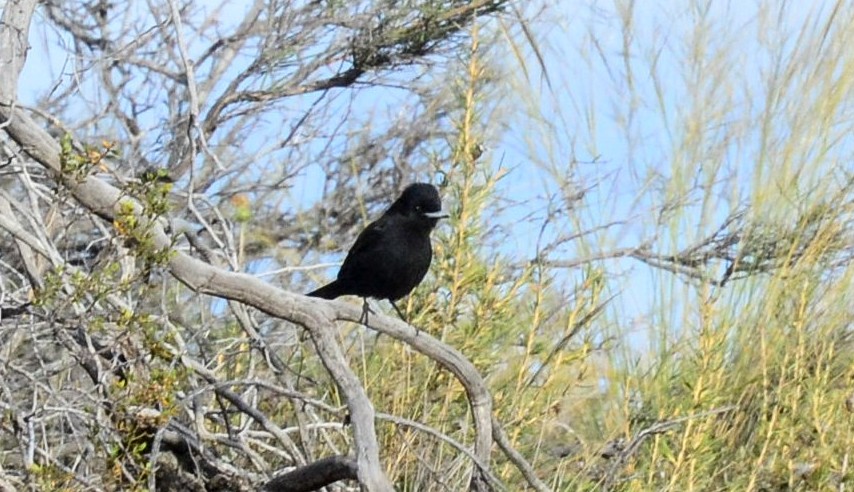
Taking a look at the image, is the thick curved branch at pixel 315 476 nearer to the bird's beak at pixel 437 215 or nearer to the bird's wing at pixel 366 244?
the bird's beak at pixel 437 215

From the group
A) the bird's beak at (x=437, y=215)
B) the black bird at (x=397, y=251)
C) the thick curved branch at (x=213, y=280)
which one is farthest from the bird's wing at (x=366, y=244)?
the thick curved branch at (x=213, y=280)

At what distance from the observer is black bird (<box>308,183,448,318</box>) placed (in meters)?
4.48

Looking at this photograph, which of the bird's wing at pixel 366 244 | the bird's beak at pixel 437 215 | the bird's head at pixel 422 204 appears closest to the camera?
the bird's beak at pixel 437 215

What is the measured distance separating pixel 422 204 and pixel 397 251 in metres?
0.16

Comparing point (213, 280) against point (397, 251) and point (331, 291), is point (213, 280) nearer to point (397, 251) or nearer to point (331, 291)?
point (397, 251)

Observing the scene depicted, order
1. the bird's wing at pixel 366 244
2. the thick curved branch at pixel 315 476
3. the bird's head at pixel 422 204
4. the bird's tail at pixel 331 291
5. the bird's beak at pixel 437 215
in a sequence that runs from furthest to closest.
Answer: the bird's tail at pixel 331 291
the bird's wing at pixel 366 244
the bird's head at pixel 422 204
the bird's beak at pixel 437 215
the thick curved branch at pixel 315 476

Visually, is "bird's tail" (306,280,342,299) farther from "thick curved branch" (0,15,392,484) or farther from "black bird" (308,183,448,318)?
"thick curved branch" (0,15,392,484)

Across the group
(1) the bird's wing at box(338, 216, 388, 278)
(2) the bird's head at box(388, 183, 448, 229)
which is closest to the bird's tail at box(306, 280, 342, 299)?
(1) the bird's wing at box(338, 216, 388, 278)

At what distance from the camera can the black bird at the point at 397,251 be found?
448 centimetres

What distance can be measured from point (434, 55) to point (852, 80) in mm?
1784

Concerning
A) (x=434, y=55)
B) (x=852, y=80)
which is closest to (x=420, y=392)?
(x=852, y=80)

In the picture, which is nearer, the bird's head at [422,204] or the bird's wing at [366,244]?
the bird's head at [422,204]

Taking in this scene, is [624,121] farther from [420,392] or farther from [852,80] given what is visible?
[420,392]

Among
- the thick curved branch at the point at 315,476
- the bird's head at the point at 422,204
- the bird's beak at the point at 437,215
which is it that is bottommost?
the thick curved branch at the point at 315,476
